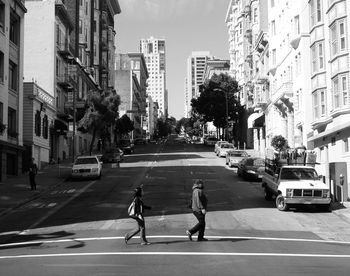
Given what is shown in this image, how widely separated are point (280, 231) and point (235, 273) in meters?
7.34

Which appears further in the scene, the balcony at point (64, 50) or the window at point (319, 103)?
the balcony at point (64, 50)

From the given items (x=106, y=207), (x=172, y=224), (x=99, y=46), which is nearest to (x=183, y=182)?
(x=106, y=207)

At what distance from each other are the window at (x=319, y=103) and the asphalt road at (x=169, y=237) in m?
8.42

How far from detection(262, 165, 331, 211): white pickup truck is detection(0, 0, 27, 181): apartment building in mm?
19003

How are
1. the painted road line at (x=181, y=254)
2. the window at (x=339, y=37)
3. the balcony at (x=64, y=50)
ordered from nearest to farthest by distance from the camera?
the painted road line at (x=181, y=254)
the window at (x=339, y=37)
the balcony at (x=64, y=50)

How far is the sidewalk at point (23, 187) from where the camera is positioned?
24.4 meters

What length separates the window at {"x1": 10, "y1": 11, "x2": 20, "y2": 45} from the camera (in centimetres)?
3816

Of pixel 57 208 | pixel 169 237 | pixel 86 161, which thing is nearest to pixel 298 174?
pixel 169 237

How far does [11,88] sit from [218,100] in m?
46.6

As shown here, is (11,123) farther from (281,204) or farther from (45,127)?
(281,204)

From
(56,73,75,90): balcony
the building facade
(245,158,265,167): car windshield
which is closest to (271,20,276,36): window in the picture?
(56,73,75,90): balcony

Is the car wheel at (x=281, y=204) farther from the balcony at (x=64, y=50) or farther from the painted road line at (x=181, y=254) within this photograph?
the balcony at (x=64, y=50)

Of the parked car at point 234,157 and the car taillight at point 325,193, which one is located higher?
the parked car at point 234,157

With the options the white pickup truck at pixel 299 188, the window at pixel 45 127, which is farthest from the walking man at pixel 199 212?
the window at pixel 45 127
